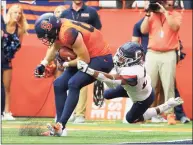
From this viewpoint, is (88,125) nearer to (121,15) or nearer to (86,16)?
(86,16)

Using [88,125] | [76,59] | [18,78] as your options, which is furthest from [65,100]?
[18,78]

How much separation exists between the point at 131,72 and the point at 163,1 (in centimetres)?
371

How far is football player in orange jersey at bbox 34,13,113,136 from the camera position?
941 cm

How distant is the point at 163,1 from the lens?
505 inches

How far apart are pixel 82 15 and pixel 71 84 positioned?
3.62m

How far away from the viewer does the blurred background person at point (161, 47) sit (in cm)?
1262

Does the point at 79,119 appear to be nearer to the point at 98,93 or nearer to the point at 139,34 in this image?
the point at 98,93

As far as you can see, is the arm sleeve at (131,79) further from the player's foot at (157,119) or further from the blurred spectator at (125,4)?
the blurred spectator at (125,4)

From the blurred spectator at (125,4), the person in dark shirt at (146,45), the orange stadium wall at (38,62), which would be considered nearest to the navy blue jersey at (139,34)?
the person in dark shirt at (146,45)

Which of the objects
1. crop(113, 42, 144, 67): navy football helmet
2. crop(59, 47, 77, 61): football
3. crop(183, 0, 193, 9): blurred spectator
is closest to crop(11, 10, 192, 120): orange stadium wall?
crop(183, 0, 193, 9): blurred spectator

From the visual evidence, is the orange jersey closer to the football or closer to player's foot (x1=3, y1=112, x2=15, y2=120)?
the football

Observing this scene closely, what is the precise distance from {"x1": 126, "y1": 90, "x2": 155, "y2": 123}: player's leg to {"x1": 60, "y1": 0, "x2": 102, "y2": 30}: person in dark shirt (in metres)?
3.07

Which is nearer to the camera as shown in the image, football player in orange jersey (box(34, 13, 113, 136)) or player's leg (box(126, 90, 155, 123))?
football player in orange jersey (box(34, 13, 113, 136))

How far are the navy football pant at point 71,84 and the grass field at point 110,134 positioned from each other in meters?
0.33
